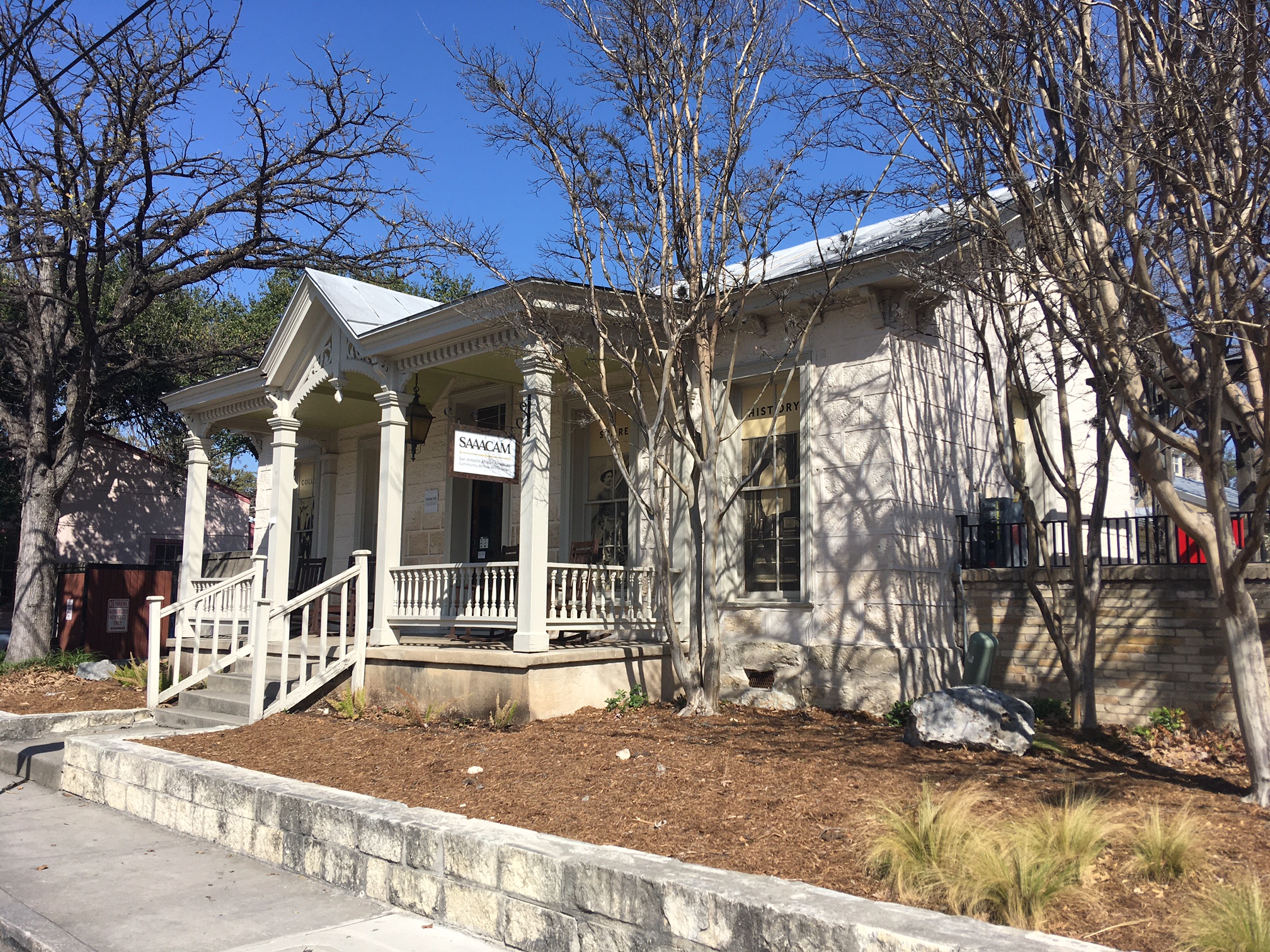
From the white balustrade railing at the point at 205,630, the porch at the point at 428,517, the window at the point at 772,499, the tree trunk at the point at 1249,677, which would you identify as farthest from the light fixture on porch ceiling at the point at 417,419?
the tree trunk at the point at 1249,677

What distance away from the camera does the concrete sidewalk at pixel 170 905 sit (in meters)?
4.93

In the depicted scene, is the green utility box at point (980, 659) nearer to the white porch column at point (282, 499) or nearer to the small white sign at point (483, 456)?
the small white sign at point (483, 456)

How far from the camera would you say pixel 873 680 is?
31.1ft

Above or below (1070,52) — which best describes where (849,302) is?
below

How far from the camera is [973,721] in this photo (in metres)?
7.31

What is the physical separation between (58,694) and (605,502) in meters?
7.58

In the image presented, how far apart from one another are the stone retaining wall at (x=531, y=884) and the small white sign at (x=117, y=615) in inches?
450

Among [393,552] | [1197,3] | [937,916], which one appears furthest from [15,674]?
[1197,3]

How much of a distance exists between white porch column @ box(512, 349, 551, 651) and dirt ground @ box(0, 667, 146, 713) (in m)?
5.49

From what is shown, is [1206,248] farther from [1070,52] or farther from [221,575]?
[221,575]

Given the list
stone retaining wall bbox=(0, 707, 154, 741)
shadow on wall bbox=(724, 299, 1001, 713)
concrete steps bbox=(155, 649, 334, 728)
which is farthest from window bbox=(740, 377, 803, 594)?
stone retaining wall bbox=(0, 707, 154, 741)

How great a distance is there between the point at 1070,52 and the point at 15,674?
15.2m

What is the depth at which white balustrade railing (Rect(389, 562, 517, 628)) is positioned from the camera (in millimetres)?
10016

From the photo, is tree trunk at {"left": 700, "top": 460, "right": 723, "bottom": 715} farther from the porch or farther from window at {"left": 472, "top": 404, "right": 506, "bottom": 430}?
window at {"left": 472, "top": 404, "right": 506, "bottom": 430}
